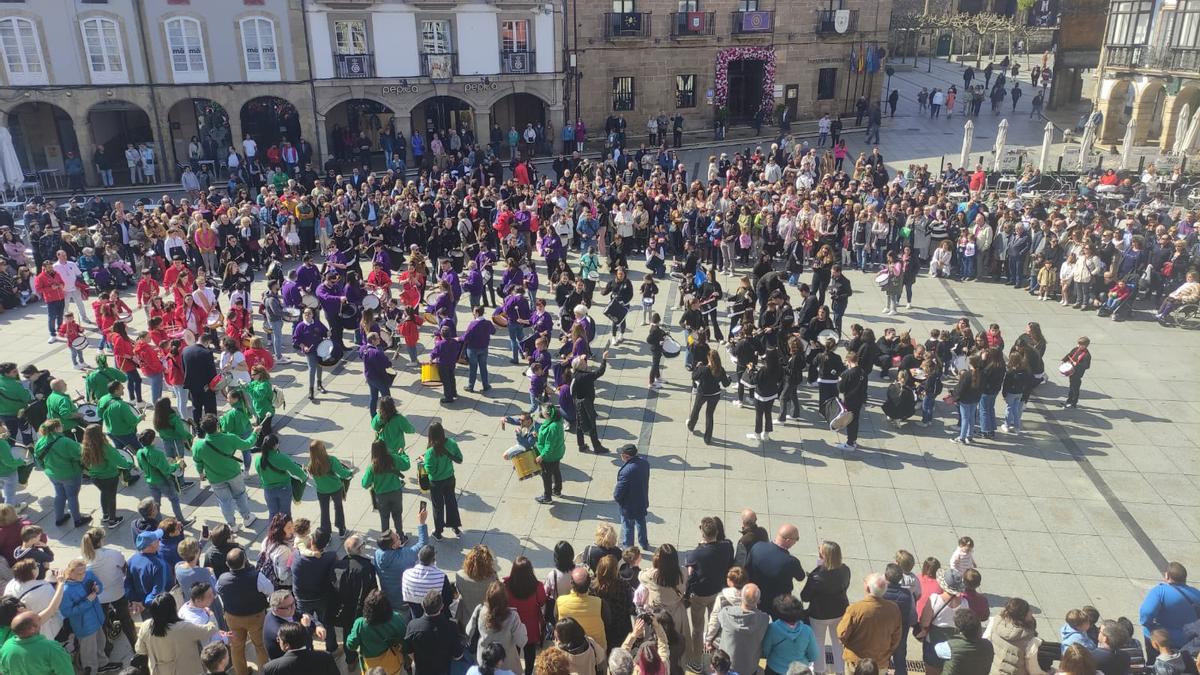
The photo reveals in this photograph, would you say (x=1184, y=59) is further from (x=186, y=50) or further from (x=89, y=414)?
(x=89, y=414)

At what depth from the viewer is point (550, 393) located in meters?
13.6

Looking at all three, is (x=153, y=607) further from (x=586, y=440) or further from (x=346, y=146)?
(x=346, y=146)

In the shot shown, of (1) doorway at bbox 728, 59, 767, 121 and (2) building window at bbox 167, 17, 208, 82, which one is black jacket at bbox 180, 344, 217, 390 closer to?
(2) building window at bbox 167, 17, 208, 82

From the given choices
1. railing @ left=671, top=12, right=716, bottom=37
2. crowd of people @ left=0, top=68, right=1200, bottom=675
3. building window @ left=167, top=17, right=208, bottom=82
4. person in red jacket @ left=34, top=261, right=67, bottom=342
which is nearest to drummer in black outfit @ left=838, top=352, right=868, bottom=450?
crowd of people @ left=0, top=68, right=1200, bottom=675

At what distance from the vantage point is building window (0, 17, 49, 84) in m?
28.2

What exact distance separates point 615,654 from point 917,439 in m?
8.43

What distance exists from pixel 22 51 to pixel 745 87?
2930 centimetres

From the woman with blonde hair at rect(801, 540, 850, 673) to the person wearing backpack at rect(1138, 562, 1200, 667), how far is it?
2.69m

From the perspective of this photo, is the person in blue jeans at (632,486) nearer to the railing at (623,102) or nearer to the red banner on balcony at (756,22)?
the railing at (623,102)

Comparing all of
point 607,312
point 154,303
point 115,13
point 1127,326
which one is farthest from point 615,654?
point 115,13

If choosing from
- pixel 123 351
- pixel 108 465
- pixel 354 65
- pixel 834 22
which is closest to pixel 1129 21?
pixel 834 22

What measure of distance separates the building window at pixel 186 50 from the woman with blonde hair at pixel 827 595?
30.9 meters

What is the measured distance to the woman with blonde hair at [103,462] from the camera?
9.38m

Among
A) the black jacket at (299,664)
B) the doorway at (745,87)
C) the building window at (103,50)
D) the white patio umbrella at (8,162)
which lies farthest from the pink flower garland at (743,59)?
the black jacket at (299,664)
